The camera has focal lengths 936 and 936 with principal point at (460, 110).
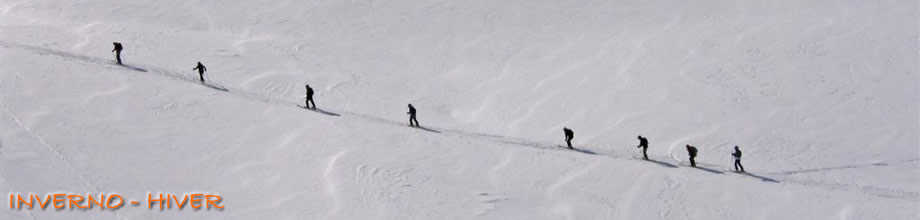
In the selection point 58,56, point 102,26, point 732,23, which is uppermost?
point 102,26

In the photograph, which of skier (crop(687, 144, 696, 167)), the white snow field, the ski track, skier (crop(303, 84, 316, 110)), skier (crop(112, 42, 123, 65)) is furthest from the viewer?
skier (crop(112, 42, 123, 65))

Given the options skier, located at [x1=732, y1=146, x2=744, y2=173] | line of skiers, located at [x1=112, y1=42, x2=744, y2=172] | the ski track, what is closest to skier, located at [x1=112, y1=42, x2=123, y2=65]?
the ski track

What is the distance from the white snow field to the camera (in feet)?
72.1

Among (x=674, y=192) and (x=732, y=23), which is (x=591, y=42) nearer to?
(x=732, y=23)

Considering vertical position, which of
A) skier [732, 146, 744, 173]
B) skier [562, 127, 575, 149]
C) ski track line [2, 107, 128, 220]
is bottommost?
skier [732, 146, 744, 173]

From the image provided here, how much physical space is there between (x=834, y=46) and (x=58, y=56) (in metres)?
27.3

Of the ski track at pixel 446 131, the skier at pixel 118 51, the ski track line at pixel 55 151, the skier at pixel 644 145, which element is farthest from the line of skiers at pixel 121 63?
the skier at pixel 644 145

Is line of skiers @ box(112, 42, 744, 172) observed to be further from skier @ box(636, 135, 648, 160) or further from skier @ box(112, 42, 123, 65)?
skier @ box(112, 42, 123, 65)

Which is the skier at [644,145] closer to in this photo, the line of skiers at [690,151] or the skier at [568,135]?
the line of skiers at [690,151]

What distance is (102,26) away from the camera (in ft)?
126

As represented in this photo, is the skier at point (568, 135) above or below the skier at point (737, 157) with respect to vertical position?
above

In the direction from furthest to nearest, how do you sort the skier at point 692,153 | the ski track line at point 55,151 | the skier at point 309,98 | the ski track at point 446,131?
1. the skier at point 309,98
2. the skier at point 692,153
3. the ski track at point 446,131
4. the ski track line at point 55,151

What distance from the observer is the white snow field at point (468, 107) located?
72.1 ft

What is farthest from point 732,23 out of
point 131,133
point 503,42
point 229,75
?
point 131,133
